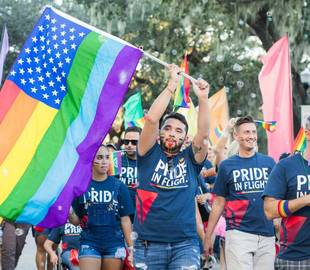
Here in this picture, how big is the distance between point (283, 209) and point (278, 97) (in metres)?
8.00

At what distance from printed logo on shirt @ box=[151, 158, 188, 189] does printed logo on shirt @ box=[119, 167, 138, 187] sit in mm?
2971

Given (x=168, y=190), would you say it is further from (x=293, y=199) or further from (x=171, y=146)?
(x=293, y=199)

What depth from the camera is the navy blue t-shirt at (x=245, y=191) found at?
8914 millimetres

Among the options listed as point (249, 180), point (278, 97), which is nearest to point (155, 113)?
point (249, 180)

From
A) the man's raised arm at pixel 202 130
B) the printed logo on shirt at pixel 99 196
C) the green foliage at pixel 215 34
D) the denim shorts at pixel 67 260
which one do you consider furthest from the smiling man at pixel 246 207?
the green foliage at pixel 215 34

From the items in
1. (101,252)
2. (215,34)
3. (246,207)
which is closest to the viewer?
(246,207)

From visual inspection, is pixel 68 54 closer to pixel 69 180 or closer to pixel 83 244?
pixel 69 180

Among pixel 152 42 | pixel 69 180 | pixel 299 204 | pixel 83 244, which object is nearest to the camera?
pixel 299 204

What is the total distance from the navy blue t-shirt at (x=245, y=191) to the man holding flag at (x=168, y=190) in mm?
1460

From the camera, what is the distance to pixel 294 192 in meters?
6.90

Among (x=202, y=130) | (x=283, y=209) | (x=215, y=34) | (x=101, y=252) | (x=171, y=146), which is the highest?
(x=215, y=34)

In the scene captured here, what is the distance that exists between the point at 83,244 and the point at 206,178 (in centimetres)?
335

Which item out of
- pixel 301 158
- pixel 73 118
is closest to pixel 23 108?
pixel 73 118

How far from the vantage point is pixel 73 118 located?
26.6 feet
